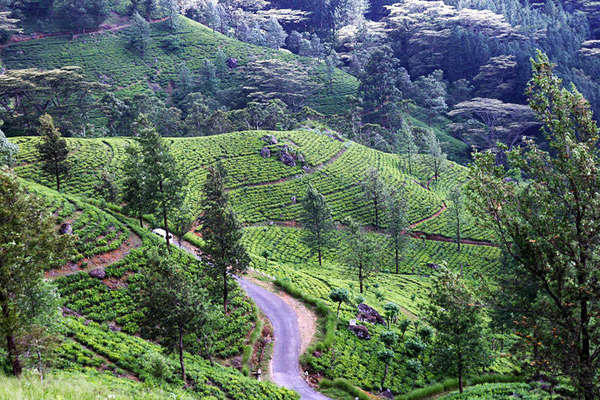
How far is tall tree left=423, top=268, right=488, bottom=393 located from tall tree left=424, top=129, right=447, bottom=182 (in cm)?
7240

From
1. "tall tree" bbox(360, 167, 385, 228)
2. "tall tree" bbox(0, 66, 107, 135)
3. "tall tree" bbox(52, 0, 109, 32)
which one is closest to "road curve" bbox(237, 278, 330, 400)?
"tall tree" bbox(360, 167, 385, 228)

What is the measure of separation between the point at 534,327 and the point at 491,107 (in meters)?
114

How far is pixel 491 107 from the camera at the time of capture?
10994cm

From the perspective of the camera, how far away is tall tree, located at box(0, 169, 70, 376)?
12906 mm

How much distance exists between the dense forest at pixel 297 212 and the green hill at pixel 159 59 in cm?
102

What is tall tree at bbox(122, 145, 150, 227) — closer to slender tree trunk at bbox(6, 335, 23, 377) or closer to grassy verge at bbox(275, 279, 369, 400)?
grassy verge at bbox(275, 279, 369, 400)

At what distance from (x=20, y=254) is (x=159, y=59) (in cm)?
14719

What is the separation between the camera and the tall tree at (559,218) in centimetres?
1145

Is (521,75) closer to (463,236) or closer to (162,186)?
(463,236)

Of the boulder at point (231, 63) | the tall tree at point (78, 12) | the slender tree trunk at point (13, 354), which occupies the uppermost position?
the tall tree at point (78, 12)

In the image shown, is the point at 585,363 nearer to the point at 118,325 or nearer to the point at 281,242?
the point at 118,325

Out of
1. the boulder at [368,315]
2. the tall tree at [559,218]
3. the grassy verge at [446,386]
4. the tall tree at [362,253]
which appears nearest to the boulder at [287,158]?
the tall tree at [362,253]

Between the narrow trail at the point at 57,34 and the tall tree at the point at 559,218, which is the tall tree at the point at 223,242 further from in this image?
the narrow trail at the point at 57,34

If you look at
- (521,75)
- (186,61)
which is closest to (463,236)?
(521,75)
